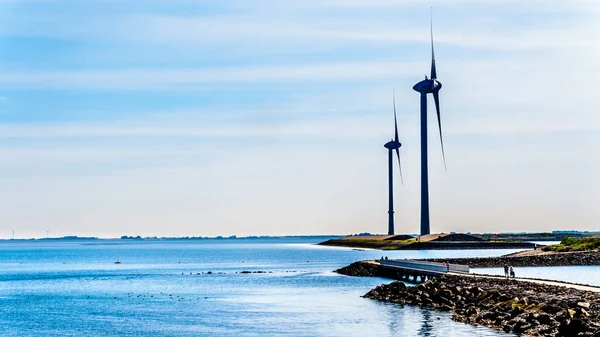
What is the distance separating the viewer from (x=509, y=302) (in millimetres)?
64812

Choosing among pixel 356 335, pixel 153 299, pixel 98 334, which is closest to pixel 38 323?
pixel 98 334

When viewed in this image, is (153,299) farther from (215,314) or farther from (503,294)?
(503,294)

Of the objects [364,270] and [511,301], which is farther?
[364,270]

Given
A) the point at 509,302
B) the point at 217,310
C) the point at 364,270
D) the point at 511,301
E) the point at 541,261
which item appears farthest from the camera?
the point at 364,270

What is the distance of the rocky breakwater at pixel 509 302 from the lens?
177ft

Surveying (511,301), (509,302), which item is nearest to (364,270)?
Answer: (511,301)

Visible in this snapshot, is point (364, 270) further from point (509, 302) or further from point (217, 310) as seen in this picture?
point (509, 302)

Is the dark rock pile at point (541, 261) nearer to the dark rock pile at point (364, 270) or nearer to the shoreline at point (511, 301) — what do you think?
the dark rock pile at point (364, 270)

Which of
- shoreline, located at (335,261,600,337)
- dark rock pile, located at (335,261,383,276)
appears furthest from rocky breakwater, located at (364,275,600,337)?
dark rock pile, located at (335,261,383,276)

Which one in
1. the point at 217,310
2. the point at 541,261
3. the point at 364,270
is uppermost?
the point at 541,261

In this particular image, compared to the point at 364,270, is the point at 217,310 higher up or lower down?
lower down

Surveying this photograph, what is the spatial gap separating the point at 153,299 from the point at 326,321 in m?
A: 30.5

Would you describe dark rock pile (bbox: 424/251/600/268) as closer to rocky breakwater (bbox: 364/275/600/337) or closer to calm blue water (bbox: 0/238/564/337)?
calm blue water (bbox: 0/238/564/337)

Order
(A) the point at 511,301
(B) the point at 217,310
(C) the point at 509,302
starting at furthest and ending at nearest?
(B) the point at 217,310 → (A) the point at 511,301 → (C) the point at 509,302
